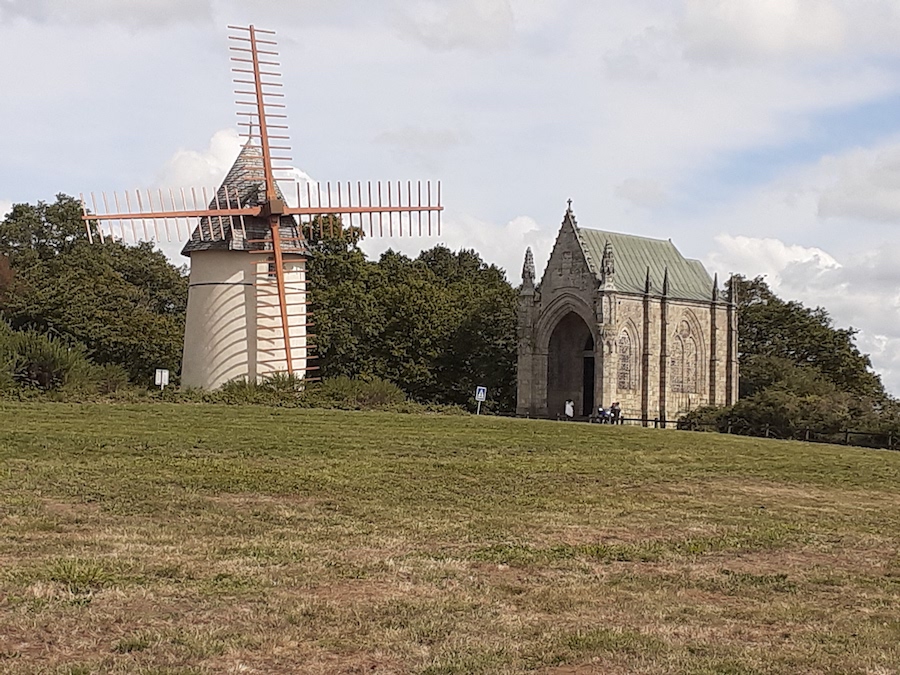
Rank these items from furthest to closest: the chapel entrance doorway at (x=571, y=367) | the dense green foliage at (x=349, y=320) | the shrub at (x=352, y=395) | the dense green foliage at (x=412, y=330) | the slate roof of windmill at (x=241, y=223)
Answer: the chapel entrance doorway at (x=571, y=367), the dense green foliage at (x=412, y=330), the dense green foliage at (x=349, y=320), the slate roof of windmill at (x=241, y=223), the shrub at (x=352, y=395)

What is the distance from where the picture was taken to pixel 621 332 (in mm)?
52969

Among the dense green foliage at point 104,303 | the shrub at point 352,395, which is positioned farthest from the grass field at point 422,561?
the dense green foliage at point 104,303

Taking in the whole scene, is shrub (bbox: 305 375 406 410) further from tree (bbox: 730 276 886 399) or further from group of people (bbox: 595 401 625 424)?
tree (bbox: 730 276 886 399)

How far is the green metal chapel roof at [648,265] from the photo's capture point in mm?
54562

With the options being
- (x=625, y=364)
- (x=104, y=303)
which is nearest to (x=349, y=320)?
(x=104, y=303)

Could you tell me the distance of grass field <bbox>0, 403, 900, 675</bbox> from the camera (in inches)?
303

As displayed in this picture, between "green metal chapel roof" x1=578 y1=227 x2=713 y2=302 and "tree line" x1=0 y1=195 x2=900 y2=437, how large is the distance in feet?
6.57

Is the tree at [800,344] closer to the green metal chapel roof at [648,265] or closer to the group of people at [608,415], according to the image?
the green metal chapel roof at [648,265]

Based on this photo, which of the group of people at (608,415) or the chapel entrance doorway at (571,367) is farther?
the chapel entrance doorway at (571,367)

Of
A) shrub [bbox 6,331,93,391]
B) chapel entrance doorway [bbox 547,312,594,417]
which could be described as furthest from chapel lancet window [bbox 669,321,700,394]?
shrub [bbox 6,331,93,391]

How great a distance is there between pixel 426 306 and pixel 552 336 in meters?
6.16

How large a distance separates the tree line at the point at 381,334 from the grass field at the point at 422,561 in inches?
622

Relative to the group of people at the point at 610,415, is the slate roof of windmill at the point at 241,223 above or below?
above

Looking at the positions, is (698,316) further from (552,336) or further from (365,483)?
(365,483)
